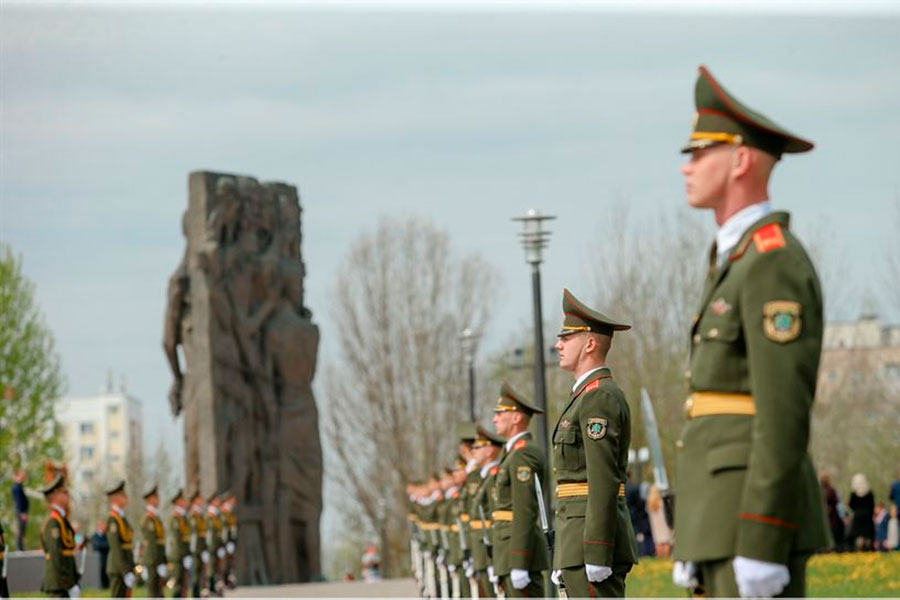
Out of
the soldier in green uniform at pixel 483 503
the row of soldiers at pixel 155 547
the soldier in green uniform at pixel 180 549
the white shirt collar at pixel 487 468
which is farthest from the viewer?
the soldier in green uniform at pixel 180 549

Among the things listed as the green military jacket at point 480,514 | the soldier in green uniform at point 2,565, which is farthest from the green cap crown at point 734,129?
the soldier in green uniform at point 2,565

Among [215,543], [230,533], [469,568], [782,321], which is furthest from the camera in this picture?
[230,533]

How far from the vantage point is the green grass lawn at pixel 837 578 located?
16.2 m

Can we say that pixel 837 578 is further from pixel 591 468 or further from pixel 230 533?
pixel 230 533

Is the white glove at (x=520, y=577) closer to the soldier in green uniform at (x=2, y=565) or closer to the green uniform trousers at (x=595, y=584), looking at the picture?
the green uniform trousers at (x=595, y=584)

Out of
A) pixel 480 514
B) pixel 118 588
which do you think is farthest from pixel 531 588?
pixel 118 588

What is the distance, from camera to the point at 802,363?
514 centimetres

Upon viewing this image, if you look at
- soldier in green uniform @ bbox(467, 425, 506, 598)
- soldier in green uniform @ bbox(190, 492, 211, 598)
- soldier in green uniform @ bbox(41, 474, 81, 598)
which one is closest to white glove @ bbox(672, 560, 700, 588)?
soldier in green uniform @ bbox(467, 425, 506, 598)

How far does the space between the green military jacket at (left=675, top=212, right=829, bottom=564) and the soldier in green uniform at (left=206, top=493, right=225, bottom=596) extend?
2193 cm

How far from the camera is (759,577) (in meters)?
5.02

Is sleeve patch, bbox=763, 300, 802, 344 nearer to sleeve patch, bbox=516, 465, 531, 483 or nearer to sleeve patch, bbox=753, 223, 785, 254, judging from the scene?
sleeve patch, bbox=753, 223, 785, 254

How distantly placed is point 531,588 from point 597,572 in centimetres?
339

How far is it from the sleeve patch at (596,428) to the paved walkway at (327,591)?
58.0ft

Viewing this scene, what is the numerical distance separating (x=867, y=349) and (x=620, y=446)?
46658mm
